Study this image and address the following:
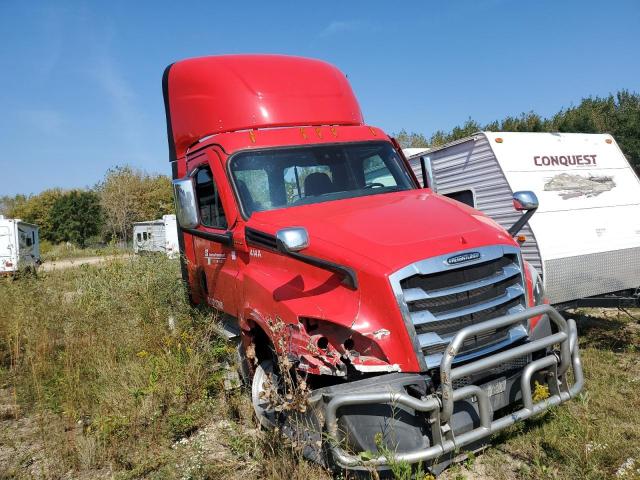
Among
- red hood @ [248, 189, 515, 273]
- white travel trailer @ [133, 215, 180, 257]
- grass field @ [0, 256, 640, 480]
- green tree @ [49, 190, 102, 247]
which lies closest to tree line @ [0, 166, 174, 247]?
green tree @ [49, 190, 102, 247]

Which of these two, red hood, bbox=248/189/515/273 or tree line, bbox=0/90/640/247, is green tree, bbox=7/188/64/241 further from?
red hood, bbox=248/189/515/273

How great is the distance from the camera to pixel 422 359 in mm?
3332

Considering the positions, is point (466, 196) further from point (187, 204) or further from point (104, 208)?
point (104, 208)

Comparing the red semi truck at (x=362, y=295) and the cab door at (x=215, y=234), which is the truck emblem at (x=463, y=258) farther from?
the cab door at (x=215, y=234)

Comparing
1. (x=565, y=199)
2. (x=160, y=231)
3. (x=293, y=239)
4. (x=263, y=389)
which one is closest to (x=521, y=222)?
(x=565, y=199)

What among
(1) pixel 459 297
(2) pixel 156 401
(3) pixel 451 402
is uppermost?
(1) pixel 459 297

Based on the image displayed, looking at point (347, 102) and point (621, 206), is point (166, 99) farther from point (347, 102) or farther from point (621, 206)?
point (621, 206)

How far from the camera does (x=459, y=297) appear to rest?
3617 mm

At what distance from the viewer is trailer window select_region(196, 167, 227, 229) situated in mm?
5070

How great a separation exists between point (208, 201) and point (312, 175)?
1.18 meters

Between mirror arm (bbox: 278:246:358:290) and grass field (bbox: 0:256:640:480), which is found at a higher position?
mirror arm (bbox: 278:246:358:290)

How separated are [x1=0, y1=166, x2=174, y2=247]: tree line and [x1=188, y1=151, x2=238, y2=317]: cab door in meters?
41.4

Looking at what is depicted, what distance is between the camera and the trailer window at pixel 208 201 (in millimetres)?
5070

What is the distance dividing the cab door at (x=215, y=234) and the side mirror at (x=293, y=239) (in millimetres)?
1288
